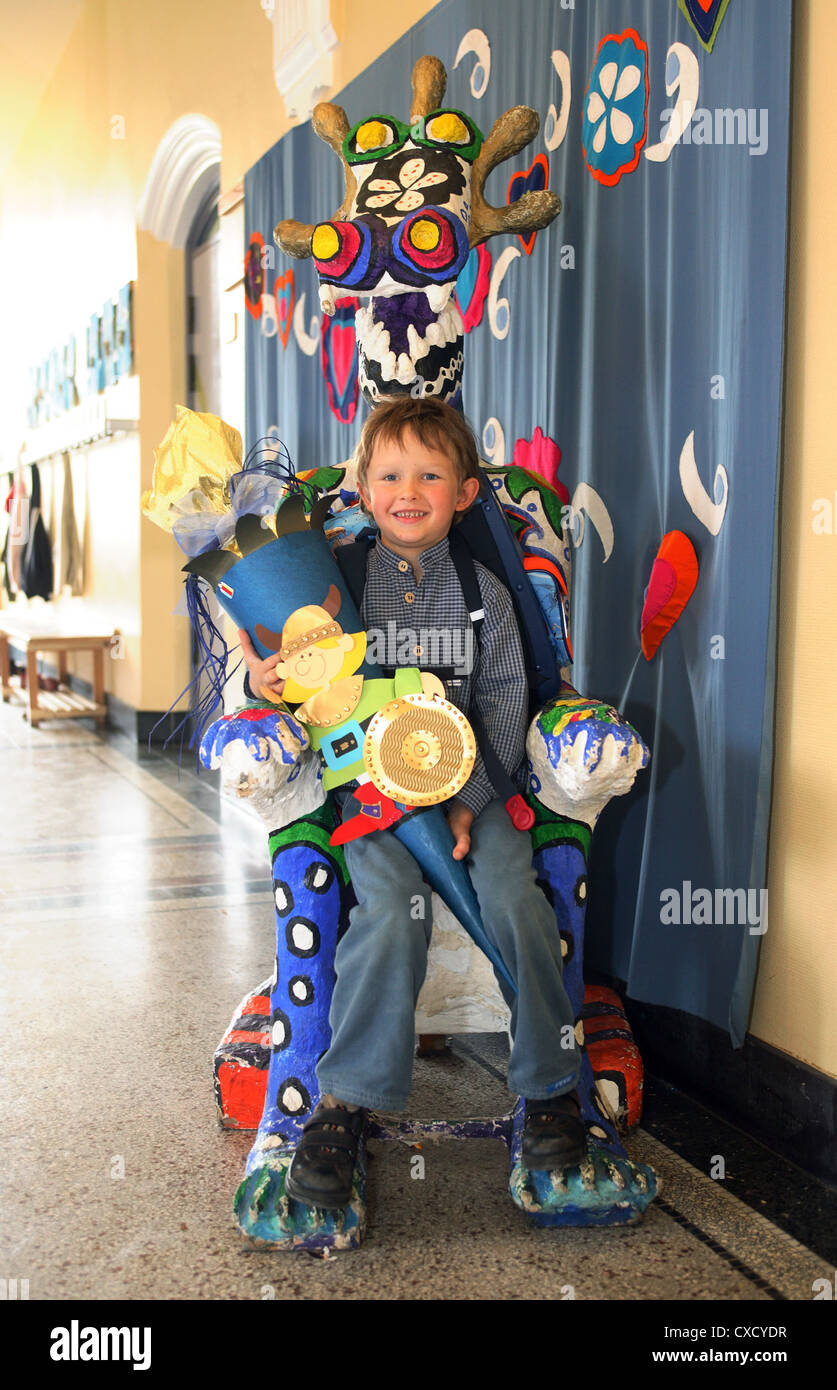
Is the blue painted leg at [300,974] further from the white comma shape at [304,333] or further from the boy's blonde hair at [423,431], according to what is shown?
the white comma shape at [304,333]

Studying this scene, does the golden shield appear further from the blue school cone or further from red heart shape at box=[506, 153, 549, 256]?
red heart shape at box=[506, 153, 549, 256]

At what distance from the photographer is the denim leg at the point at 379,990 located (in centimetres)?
161

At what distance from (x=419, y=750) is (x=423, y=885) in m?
0.19

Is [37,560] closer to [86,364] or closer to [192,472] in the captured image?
[86,364]

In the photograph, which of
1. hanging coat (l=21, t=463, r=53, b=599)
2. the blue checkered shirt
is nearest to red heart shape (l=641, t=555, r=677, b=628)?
the blue checkered shirt

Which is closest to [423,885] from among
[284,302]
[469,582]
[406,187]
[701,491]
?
[469,582]

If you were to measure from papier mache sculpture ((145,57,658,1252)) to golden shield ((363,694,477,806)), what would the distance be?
10 millimetres

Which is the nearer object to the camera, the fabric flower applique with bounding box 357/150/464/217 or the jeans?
the jeans

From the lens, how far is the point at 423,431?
6.06 ft

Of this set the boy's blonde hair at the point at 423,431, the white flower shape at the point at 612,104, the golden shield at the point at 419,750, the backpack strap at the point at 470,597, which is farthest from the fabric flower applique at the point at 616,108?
the golden shield at the point at 419,750

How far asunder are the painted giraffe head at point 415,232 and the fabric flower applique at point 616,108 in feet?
0.66

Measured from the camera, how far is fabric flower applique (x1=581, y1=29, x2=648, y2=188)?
2141 millimetres

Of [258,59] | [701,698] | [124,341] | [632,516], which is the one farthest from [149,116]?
[701,698]

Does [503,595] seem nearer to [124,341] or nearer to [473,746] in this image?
[473,746]
